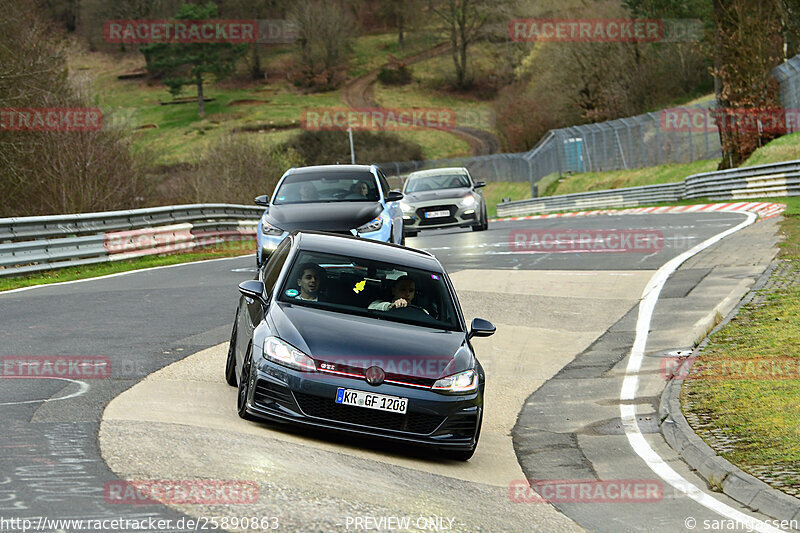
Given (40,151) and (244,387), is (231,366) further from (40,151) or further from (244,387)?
(40,151)

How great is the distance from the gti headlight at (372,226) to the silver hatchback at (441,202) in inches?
399

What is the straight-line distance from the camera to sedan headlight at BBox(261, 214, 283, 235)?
17.2m

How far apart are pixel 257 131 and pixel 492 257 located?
94558mm

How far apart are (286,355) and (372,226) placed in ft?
30.2

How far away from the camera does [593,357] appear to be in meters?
13.7

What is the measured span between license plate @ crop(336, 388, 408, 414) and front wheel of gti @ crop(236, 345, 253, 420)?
0.81 meters

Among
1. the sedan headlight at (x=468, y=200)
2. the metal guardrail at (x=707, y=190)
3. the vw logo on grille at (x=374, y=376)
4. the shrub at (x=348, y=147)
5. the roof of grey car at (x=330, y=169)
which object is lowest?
the shrub at (x=348, y=147)

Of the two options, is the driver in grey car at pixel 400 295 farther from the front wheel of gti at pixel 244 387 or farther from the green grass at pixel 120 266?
the green grass at pixel 120 266

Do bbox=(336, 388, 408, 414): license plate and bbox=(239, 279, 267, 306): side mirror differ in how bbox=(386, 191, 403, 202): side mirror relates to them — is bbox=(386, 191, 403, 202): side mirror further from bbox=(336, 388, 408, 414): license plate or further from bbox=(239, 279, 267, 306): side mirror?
bbox=(336, 388, 408, 414): license plate

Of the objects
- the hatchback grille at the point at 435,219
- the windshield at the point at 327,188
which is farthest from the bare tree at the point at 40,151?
the windshield at the point at 327,188

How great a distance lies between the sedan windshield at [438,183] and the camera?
29516 millimetres

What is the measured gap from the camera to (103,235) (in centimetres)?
2473

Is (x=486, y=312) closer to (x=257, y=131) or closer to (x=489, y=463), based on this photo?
(x=489, y=463)

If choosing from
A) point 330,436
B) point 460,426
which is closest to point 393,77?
point 330,436
